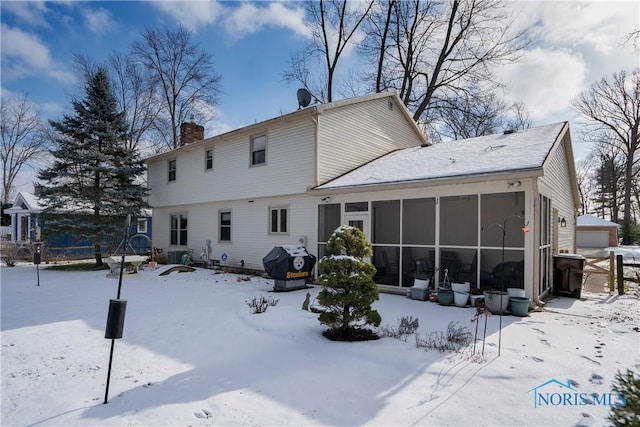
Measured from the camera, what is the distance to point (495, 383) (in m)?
4.00

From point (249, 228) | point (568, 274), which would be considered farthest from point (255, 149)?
point (568, 274)

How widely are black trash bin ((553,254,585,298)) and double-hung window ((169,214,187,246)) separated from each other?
50.3ft

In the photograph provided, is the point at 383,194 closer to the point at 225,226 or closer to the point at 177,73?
the point at 225,226

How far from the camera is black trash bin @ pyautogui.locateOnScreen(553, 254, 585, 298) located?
9.45 meters

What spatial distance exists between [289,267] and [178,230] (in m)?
10.1

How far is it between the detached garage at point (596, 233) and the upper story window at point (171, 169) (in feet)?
105

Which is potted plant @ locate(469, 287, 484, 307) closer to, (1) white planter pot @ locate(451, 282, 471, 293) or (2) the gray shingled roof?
(1) white planter pot @ locate(451, 282, 471, 293)

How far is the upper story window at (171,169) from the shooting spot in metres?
18.2

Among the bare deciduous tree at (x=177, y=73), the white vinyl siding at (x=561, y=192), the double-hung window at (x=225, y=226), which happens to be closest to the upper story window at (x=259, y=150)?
the double-hung window at (x=225, y=226)

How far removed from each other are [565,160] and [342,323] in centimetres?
1093

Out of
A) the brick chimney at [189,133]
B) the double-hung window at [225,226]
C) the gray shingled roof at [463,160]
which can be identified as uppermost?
the brick chimney at [189,133]

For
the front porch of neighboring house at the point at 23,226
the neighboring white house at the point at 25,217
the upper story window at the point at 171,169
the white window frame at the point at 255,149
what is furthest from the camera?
the front porch of neighboring house at the point at 23,226

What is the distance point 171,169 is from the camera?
18.3 metres

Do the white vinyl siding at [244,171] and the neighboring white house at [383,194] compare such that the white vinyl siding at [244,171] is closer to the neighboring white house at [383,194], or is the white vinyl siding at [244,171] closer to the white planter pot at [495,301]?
the neighboring white house at [383,194]
